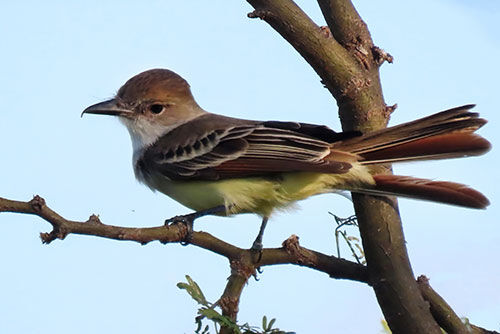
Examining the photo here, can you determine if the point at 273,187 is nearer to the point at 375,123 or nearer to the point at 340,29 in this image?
the point at 375,123

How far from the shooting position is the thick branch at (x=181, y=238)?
3.77 metres

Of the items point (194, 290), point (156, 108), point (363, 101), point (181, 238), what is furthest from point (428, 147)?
point (156, 108)

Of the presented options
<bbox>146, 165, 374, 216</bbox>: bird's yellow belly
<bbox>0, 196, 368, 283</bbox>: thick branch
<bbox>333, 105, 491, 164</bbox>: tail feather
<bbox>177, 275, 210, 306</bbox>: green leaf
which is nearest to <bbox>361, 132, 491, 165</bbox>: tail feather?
<bbox>333, 105, 491, 164</bbox>: tail feather

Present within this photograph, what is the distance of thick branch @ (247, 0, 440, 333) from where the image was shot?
15.6 feet

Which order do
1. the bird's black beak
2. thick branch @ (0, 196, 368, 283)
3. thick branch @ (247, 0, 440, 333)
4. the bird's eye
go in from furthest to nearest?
the bird's eye, the bird's black beak, thick branch @ (247, 0, 440, 333), thick branch @ (0, 196, 368, 283)

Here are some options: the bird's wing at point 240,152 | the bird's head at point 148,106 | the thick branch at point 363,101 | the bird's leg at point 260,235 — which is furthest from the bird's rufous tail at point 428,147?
the bird's head at point 148,106

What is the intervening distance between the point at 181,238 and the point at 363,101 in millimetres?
1666

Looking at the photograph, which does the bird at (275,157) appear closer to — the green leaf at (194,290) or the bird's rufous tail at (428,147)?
the bird's rufous tail at (428,147)

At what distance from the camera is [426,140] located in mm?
5195

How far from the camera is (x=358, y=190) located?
516 centimetres

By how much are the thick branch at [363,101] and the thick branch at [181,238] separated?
0.19 metres

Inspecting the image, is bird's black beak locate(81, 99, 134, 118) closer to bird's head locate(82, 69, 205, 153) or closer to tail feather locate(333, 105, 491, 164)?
bird's head locate(82, 69, 205, 153)

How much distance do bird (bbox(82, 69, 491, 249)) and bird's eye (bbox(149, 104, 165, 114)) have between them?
0.12m

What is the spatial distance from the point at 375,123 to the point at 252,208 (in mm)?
1127
